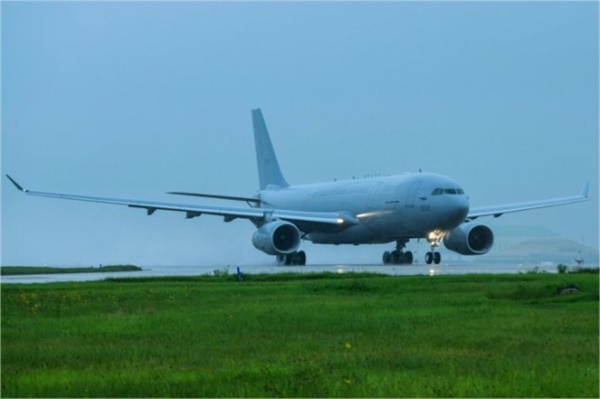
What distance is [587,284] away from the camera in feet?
77.6

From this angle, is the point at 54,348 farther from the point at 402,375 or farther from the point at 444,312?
the point at 444,312

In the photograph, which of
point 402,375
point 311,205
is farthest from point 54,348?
point 311,205

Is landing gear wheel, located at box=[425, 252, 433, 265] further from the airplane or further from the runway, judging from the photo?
the runway

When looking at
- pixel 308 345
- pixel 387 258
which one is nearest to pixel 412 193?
pixel 387 258

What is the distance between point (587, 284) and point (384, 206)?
30179 mm

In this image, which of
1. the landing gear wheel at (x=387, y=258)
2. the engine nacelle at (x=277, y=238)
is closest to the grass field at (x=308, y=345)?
the engine nacelle at (x=277, y=238)

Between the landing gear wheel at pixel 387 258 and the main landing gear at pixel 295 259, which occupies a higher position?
the landing gear wheel at pixel 387 258

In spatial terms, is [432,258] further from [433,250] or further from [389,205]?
[389,205]

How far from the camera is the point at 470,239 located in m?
54.0

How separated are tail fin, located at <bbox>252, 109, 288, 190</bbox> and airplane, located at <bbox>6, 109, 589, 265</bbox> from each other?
318 inches

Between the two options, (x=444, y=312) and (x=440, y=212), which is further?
(x=440, y=212)

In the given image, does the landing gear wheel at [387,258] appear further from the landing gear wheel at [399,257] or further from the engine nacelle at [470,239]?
the engine nacelle at [470,239]

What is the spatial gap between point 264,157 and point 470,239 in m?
21.7

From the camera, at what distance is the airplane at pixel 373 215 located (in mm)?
51344
